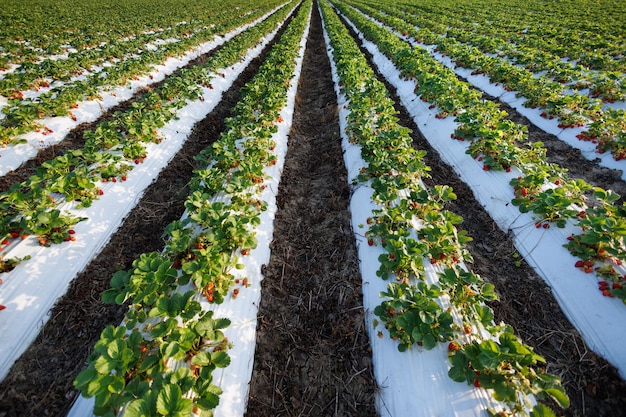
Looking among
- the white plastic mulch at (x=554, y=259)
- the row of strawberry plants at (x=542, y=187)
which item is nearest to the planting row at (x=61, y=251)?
the white plastic mulch at (x=554, y=259)

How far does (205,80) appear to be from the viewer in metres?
10.2

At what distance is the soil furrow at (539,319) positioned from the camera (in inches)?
114

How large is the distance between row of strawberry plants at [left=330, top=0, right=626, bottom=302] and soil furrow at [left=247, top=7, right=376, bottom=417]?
320 cm

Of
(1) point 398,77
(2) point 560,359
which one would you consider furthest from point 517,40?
(2) point 560,359

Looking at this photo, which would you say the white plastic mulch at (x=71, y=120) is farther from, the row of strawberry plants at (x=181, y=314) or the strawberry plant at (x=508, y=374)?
the strawberry plant at (x=508, y=374)

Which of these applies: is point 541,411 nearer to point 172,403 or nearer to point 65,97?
point 172,403

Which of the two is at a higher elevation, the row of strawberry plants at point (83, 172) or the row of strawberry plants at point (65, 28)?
the row of strawberry plants at point (65, 28)

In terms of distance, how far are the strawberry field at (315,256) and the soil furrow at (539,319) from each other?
0.02 metres

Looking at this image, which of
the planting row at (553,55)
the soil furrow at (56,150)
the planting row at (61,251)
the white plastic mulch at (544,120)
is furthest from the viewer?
the planting row at (553,55)

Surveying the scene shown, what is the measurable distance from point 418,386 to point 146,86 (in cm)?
1281

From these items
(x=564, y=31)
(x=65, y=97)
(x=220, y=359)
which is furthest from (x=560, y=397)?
(x=564, y=31)

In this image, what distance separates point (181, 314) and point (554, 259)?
17.4 ft

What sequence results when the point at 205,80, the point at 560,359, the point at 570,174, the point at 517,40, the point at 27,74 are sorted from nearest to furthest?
the point at 560,359, the point at 570,174, the point at 27,74, the point at 205,80, the point at 517,40

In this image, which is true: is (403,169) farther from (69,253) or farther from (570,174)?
(69,253)
